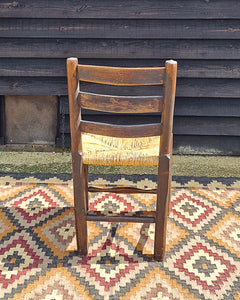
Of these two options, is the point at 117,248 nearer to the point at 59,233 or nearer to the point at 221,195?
the point at 59,233

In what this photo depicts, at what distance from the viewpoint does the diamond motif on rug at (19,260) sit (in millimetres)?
1583

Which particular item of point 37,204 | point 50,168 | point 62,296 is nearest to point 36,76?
point 50,168

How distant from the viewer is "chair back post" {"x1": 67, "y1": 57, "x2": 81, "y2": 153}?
56.7 inches

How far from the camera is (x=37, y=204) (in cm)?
221

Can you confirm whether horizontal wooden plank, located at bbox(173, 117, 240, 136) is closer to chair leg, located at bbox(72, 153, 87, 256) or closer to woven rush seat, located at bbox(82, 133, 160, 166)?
woven rush seat, located at bbox(82, 133, 160, 166)

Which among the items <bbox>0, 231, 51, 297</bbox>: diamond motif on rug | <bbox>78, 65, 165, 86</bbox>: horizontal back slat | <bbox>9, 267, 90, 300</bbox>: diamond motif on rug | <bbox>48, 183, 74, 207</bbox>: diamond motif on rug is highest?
<bbox>78, 65, 165, 86</bbox>: horizontal back slat

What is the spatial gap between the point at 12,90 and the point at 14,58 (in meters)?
0.28

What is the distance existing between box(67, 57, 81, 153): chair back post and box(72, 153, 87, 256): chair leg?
72mm

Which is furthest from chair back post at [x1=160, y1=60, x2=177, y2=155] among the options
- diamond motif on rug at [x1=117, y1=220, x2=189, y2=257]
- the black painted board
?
the black painted board

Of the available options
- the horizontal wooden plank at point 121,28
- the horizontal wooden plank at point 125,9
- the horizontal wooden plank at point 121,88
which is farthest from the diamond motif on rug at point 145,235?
the horizontal wooden plank at point 125,9

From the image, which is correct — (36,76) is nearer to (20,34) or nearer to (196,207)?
(20,34)

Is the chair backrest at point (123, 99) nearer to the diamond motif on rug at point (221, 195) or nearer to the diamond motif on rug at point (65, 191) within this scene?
the diamond motif on rug at point (65, 191)

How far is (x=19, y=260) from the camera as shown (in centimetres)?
171

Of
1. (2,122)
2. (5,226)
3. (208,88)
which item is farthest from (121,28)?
(5,226)
